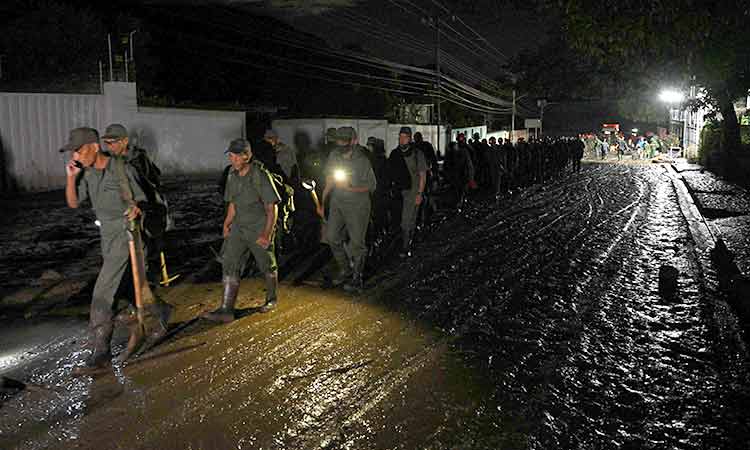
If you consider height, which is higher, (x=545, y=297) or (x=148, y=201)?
(x=148, y=201)

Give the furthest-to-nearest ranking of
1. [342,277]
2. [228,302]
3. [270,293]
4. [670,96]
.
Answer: [670,96], [342,277], [270,293], [228,302]

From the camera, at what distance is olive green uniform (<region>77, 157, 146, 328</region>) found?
4746mm

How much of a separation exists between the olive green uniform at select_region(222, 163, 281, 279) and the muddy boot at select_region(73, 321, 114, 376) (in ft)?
4.38

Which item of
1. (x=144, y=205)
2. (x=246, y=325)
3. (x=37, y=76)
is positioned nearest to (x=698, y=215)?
(x=246, y=325)

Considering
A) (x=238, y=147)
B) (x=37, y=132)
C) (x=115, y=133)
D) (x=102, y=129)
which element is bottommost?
(x=238, y=147)

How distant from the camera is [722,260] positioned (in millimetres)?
8555

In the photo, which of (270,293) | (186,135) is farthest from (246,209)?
(186,135)

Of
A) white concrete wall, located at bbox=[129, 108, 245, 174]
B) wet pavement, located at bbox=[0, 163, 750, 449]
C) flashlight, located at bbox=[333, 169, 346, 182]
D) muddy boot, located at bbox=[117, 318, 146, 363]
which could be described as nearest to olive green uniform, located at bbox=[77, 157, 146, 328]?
muddy boot, located at bbox=[117, 318, 146, 363]

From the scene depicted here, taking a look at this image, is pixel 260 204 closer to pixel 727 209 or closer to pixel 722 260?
pixel 722 260

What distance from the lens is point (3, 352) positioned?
16.6 ft

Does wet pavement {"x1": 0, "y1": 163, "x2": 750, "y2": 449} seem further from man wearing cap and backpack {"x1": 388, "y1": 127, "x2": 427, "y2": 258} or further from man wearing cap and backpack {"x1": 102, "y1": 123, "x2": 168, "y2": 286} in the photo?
man wearing cap and backpack {"x1": 388, "y1": 127, "x2": 427, "y2": 258}

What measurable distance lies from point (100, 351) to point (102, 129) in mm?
11855

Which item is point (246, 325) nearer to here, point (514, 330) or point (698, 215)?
point (514, 330)

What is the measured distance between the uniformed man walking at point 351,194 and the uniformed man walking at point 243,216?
50.3 inches
